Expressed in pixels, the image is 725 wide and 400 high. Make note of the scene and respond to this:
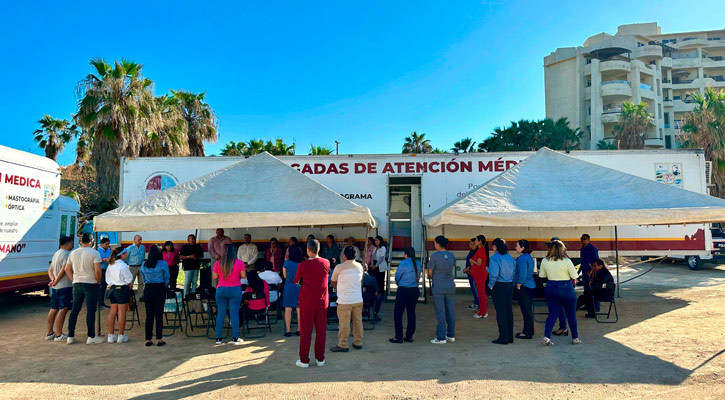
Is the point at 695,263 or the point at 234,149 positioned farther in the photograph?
the point at 234,149

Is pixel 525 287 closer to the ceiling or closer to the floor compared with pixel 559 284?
closer to the floor

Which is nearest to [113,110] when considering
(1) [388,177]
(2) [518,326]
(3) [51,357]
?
(1) [388,177]

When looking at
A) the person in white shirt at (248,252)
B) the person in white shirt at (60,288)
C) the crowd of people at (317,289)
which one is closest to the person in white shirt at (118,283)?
the crowd of people at (317,289)

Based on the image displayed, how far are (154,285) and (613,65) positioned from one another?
53.1 m

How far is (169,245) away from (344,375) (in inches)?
243

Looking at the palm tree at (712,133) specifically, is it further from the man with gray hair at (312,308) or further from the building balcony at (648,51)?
the building balcony at (648,51)

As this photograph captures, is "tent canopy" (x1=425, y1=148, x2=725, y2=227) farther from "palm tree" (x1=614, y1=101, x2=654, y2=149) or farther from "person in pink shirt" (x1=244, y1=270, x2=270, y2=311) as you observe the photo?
"palm tree" (x1=614, y1=101, x2=654, y2=149)

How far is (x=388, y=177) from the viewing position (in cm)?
1138

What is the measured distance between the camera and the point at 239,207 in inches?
283

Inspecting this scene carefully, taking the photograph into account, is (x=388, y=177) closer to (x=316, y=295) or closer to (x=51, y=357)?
(x=316, y=295)

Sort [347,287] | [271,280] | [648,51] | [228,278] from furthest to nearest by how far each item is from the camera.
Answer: [648,51], [271,280], [228,278], [347,287]

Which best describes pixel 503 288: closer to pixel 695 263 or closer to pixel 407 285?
pixel 407 285

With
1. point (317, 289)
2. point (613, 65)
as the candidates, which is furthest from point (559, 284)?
point (613, 65)

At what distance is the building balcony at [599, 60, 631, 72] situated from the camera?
47688mm
